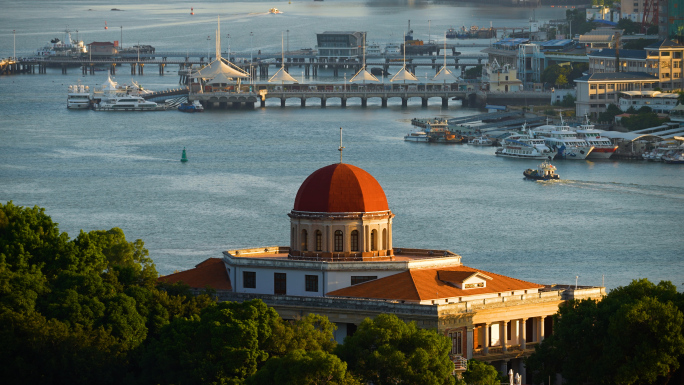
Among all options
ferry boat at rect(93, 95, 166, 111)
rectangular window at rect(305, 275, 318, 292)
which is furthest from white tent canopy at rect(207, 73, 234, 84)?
rectangular window at rect(305, 275, 318, 292)

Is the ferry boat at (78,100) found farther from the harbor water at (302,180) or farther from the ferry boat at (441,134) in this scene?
the ferry boat at (441,134)

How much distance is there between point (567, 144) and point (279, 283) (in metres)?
76.2

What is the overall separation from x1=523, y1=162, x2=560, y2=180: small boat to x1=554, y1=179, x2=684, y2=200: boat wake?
1.46 metres

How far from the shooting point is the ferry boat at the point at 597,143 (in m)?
126

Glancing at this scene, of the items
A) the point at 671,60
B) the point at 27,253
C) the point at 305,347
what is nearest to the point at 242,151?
the point at 671,60

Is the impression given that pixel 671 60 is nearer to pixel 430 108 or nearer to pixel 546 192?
pixel 430 108

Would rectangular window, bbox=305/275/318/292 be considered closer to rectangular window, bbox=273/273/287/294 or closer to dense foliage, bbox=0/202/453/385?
rectangular window, bbox=273/273/287/294

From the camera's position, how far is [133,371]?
47531 millimetres

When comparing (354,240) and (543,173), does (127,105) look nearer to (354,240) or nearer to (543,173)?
(543,173)

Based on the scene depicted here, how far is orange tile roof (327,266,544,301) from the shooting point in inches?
1989

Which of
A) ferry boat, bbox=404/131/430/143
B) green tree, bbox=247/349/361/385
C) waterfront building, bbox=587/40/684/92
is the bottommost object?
ferry boat, bbox=404/131/430/143

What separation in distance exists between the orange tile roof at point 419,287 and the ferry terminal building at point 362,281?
3 cm

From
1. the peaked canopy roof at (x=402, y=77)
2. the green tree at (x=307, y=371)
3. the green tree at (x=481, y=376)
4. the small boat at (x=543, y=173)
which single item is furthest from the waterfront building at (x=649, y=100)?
the green tree at (x=307, y=371)

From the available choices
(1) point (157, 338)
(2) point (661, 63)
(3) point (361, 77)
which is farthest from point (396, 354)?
(3) point (361, 77)
